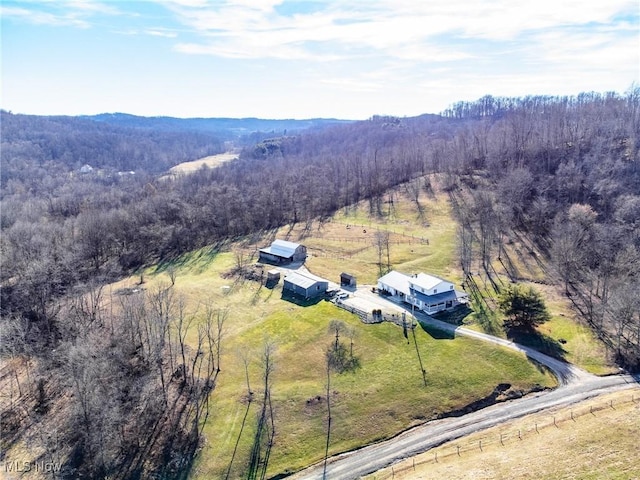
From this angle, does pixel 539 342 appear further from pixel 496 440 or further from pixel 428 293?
pixel 496 440

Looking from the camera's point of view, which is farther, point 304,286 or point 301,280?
point 301,280

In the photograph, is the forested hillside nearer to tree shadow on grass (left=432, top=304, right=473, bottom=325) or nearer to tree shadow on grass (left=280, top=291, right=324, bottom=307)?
→ tree shadow on grass (left=280, top=291, right=324, bottom=307)

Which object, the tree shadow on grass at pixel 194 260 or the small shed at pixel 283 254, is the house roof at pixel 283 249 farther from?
the tree shadow on grass at pixel 194 260

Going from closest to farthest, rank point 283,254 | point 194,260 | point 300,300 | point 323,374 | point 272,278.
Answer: point 323,374 < point 300,300 < point 272,278 < point 283,254 < point 194,260

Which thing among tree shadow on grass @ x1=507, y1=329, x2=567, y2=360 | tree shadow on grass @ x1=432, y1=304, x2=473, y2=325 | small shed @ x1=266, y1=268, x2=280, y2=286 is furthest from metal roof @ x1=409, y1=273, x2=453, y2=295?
small shed @ x1=266, y1=268, x2=280, y2=286

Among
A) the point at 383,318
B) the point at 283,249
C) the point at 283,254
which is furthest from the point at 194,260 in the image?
the point at 383,318

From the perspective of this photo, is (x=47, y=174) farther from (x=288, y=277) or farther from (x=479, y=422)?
(x=479, y=422)

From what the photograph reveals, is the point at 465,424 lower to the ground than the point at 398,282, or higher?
lower
